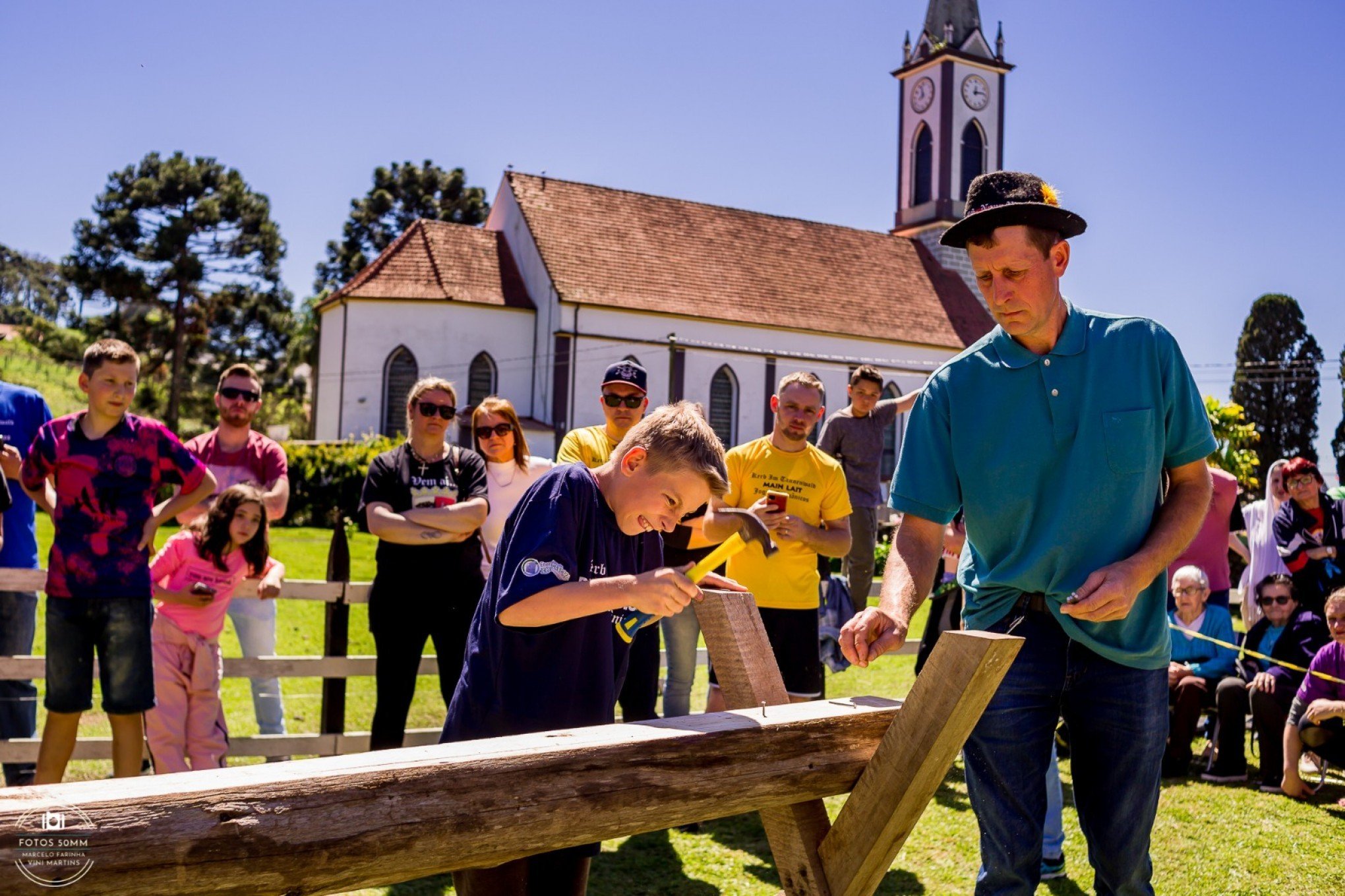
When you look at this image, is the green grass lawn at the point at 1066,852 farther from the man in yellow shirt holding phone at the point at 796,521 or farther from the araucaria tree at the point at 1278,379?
the araucaria tree at the point at 1278,379

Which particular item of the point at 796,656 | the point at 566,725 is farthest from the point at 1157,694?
the point at 796,656

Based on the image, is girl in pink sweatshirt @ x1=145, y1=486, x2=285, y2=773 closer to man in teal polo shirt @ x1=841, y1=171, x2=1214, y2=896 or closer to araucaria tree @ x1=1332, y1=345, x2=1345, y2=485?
man in teal polo shirt @ x1=841, y1=171, x2=1214, y2=896

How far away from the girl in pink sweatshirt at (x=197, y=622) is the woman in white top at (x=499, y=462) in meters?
1.24

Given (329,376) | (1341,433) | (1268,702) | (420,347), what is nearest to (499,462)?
(1268,702)

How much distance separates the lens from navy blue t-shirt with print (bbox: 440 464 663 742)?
2736 mm

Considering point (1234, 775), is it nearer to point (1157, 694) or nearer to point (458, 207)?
point (1157, 694)

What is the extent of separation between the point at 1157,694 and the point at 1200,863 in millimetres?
3381

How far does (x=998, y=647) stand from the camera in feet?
7.46

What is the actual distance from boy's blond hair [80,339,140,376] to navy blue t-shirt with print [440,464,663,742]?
3059mm

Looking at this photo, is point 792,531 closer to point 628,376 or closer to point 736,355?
point 628,376

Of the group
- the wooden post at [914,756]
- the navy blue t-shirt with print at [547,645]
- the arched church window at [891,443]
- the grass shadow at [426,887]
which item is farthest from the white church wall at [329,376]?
the wooden post at [914,756]

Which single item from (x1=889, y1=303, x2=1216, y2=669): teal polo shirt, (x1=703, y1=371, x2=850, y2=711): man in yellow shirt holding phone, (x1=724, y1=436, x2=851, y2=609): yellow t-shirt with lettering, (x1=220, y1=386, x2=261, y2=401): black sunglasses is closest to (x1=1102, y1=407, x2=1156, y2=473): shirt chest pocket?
(x1=889, y1=303, x2=1216, y2=669): teal polo shirt

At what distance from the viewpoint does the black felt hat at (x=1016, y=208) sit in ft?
9.04

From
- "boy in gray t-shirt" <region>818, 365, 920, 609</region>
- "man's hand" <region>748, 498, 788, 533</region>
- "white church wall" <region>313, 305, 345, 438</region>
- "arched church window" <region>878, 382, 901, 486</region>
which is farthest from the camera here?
"arched church window" <region>878, 382, 901, 486</region>
